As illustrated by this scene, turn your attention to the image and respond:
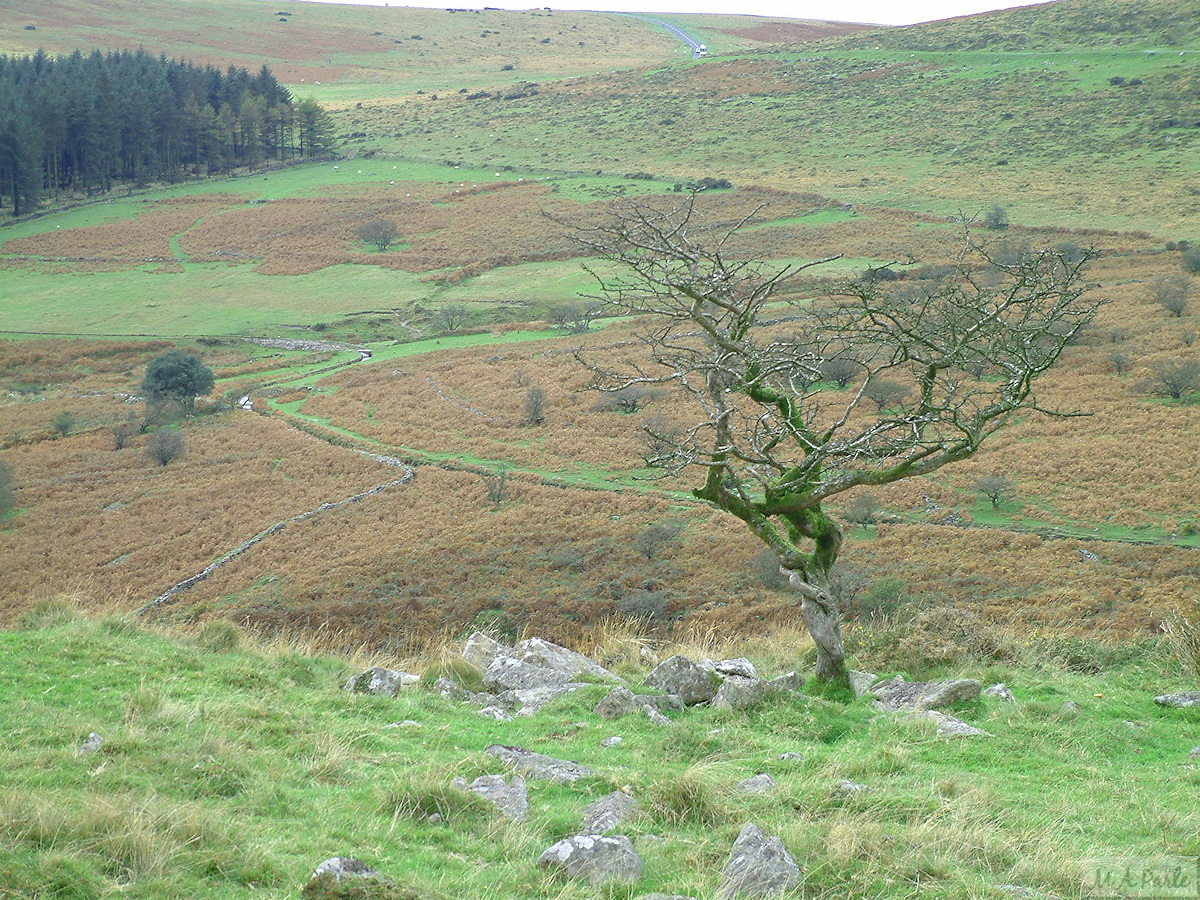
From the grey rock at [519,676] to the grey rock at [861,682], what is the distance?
3.51 meters

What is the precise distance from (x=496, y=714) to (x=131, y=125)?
110 m

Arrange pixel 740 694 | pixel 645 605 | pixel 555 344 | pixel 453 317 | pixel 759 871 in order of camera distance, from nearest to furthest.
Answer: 1. pixel 759 871
2. pixel 740 694
3. pixel 645 605
4. pixel 555 344
5. pixel 453 317

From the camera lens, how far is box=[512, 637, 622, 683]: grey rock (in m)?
11.9

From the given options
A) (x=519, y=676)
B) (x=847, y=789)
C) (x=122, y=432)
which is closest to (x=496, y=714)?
(x=519, y=676)

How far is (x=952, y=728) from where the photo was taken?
9.23m

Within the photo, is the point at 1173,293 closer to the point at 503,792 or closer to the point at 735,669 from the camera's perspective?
the point at 735,669

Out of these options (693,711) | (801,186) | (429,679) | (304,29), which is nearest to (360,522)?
(429,679)

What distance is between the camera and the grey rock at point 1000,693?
33.9 ft

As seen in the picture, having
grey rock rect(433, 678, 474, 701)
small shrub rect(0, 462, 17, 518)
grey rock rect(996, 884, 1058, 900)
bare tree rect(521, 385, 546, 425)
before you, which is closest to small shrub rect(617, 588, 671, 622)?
grey rock rect(433, 678, 474, 701)

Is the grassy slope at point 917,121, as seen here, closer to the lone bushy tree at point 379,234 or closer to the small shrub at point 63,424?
the lone bushy tree at point 379,234

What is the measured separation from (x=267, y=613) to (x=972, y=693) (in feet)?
59.0

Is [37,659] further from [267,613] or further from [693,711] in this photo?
[267,613]

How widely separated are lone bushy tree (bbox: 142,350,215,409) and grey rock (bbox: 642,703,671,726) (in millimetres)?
39721

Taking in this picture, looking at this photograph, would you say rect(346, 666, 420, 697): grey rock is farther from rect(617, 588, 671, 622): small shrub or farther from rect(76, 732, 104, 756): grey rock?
rect(617, 588, 671, 622): small shrub
